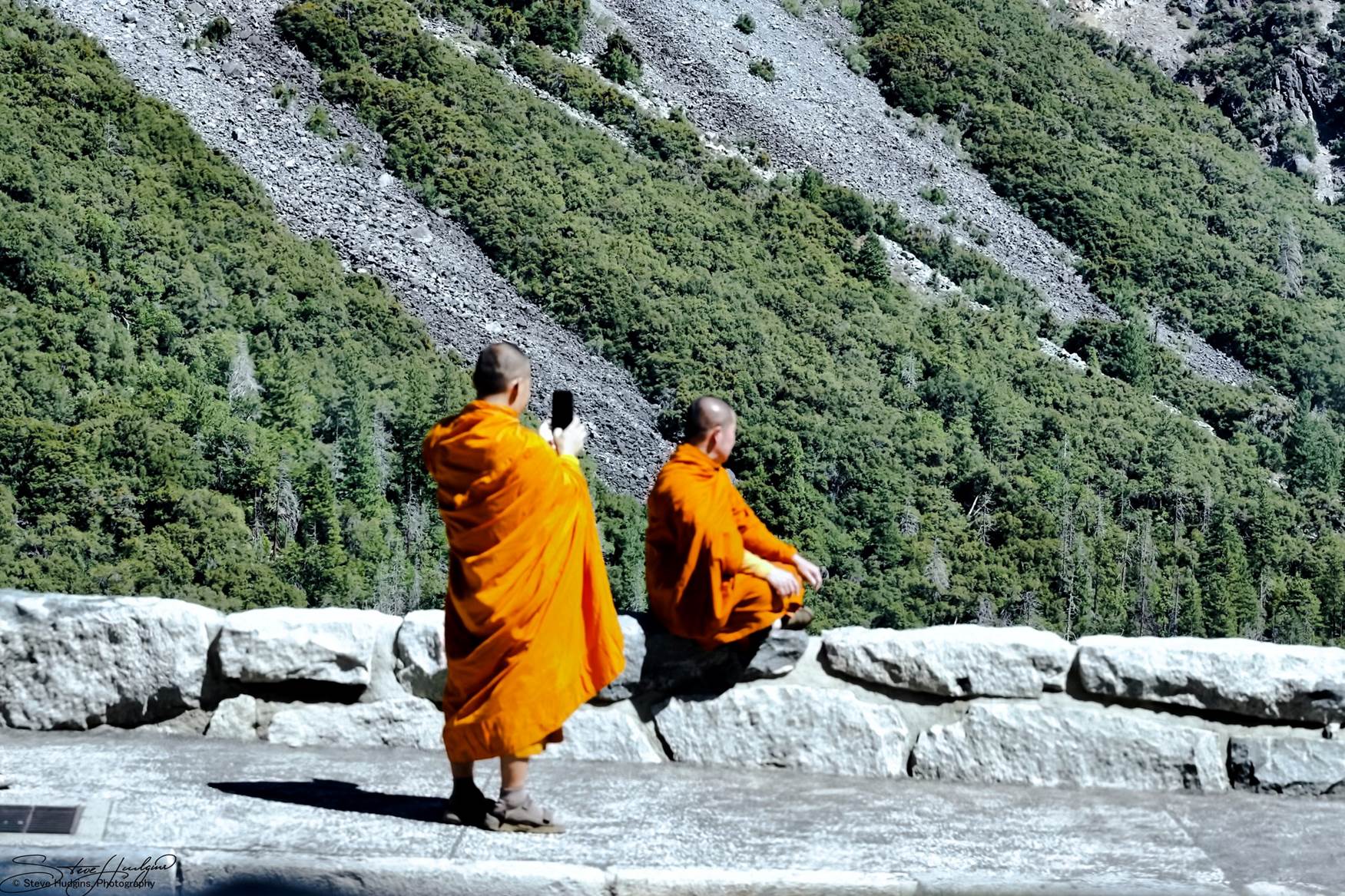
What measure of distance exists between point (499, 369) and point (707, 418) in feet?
3.04

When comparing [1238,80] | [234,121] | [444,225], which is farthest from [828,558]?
[1238,80]

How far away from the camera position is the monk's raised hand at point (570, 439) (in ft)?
13.3

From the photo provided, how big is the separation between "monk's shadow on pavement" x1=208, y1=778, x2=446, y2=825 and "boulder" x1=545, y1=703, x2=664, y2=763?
67 centimetres

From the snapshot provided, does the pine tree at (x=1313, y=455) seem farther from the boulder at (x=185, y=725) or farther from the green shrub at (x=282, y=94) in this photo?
the boulder at (x=185, y=725)

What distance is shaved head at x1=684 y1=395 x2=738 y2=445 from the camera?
4598 mm

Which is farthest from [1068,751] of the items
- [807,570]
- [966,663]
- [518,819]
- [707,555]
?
[518,819]

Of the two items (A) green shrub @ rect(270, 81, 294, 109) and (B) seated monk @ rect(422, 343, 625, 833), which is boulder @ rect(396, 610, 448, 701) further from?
(A) green shrub @ rect(270, 81, 294, 109)

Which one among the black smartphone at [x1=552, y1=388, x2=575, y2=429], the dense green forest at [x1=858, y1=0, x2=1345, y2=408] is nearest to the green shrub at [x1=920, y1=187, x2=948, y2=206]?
the dense green forest at [x1=858, y1=0, x2=1345, y2=408]

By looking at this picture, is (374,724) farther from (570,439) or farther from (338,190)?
(338,190)

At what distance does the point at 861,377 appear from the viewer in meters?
27.7

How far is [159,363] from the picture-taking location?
20172 millimetres

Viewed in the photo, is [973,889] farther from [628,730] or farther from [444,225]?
[444,225]

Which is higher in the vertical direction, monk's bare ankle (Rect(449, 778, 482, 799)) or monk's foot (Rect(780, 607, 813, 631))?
monk's foot (Rect(780, 607, 813, 631))

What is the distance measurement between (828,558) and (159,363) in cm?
1003
